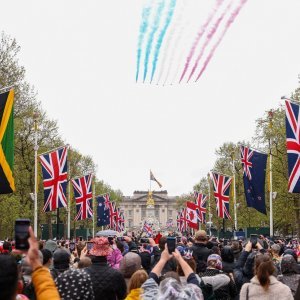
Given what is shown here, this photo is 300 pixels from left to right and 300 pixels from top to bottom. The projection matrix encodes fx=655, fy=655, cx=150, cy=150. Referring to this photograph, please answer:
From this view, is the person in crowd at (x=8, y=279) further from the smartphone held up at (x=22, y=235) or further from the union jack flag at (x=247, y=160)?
the union jack flag at (x=247, y=160)

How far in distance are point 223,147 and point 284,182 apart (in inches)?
1164

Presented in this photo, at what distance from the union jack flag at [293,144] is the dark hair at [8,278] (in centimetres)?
1563

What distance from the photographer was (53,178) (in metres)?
28.5

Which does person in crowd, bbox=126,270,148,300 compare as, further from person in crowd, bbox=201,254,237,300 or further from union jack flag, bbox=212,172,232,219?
union jack flag, bbox=212,172,232,219

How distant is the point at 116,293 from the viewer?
7660mm

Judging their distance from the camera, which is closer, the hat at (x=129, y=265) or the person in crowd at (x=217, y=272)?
the hat at (x=129, y=265)

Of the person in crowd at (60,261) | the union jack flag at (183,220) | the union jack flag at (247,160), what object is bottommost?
the person in crowd at (60,261)

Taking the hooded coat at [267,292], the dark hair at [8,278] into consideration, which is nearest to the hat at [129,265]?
the hooded coat at [267,292]

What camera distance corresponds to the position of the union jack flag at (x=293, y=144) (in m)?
18.8

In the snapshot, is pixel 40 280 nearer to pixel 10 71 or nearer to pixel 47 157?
pixel 47 157

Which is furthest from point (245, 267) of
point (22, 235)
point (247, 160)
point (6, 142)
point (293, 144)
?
point (247, 160)

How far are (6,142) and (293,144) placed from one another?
26.8 feet

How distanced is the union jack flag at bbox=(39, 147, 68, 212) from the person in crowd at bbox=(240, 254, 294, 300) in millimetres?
21273

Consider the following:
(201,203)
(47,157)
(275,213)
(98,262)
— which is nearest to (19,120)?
(47,157)
